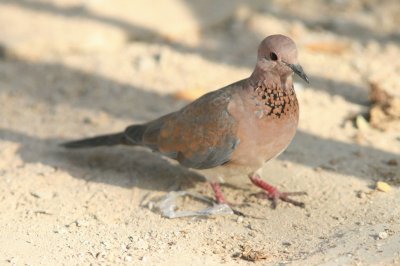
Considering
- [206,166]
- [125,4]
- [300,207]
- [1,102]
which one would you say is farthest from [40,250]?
[125,4]

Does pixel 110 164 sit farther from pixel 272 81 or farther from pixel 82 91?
pixel 272 81

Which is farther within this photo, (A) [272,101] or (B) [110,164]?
(B) [110,164]

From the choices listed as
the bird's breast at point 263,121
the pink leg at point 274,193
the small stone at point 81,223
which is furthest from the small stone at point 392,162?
the small stone at point 81,223

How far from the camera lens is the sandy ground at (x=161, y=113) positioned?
4637 mm

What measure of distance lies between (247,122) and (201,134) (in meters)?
0.36

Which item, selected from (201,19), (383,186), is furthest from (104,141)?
(201,19)

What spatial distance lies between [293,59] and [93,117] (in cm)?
229

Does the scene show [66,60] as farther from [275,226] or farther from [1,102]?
[275,226]

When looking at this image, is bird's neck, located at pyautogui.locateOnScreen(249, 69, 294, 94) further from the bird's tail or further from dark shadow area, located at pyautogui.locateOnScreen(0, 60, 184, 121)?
dark shadow area, located at pyautogui.locateOnScreen(0, 60, 184, 121)

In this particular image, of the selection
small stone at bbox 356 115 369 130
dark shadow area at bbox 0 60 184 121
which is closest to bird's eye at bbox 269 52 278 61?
small stone at bbox 356 115 369 130

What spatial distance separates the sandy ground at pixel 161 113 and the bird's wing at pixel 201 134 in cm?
35

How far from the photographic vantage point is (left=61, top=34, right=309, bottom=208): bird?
4809mm

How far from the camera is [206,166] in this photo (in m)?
5.03

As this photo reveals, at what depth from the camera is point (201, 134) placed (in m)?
5.04
